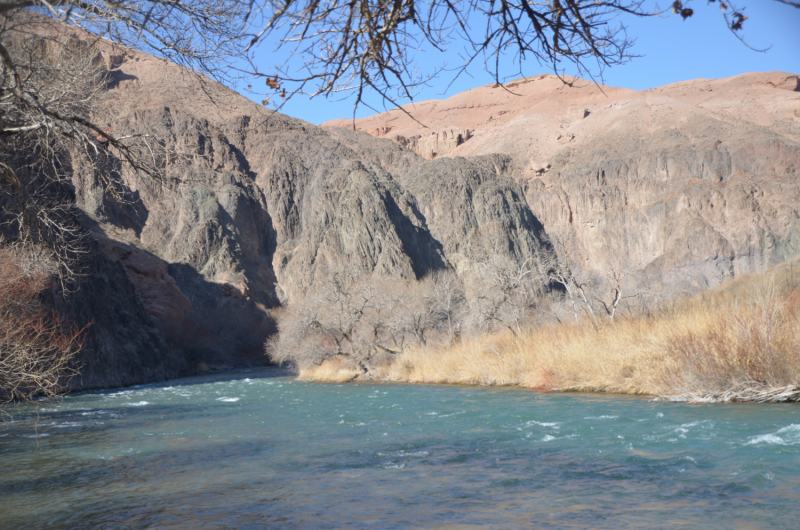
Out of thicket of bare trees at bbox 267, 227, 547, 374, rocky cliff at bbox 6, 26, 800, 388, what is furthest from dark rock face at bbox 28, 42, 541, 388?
thicket of bare trees at bbox 267, 227, 547, 374

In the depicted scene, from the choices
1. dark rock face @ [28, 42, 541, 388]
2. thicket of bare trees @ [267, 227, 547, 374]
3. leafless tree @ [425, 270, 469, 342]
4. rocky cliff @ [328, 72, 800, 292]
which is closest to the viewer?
thicket of bare trees @ [267, 227, 547, 374]

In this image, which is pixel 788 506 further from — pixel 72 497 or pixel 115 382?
pixel 115 382

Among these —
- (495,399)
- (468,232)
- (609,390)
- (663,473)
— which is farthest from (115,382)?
(468,232)

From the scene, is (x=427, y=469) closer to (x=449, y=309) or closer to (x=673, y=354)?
(x=673, y=354)

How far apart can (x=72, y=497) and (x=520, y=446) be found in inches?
278

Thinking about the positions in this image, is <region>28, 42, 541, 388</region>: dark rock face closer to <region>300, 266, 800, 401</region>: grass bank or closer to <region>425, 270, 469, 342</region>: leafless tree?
<region>425, 270, 469, 342</region>: leafless tree

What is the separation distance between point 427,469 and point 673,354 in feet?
26.3

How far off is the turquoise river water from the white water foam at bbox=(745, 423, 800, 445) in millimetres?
28

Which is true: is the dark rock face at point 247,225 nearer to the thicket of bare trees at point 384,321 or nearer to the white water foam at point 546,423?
the thicket of bare trees at point 384,321

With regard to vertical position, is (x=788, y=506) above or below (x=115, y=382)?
above

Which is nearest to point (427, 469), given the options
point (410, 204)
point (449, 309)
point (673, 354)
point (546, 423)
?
point (546, 423)

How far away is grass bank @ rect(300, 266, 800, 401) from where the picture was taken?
12.8 meters

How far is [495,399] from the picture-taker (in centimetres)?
1808

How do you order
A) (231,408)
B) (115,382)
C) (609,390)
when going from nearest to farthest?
(609,390) < (231,408) < (115,382)
